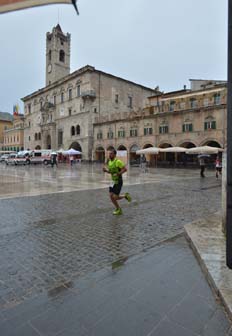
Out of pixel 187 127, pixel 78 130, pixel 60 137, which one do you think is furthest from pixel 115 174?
pixel 60 137

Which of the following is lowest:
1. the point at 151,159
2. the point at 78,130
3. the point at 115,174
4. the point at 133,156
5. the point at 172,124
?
the point at 115,174

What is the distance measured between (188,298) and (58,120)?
183ft

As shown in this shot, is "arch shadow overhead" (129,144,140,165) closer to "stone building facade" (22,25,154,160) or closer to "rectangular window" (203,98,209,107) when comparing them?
"stone building facade" (22,25,154,160)

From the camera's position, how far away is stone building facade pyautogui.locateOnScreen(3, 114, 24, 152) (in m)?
73.4

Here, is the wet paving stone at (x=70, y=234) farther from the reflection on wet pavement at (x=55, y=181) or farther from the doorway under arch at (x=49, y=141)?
the doorway under arch at (x=49, y=141)

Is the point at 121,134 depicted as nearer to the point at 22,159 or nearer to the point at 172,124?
the point at 172,124

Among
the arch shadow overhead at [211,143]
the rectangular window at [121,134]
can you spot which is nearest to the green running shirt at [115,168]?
the arch shadow overhead at [211,143]

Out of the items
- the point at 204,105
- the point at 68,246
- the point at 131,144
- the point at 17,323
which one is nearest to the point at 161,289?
the point at 17,323

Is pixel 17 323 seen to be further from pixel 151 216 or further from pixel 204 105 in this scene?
pixel 204 105

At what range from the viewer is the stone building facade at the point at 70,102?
46.4 meters

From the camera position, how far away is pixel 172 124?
113 ft

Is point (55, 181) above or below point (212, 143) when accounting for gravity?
below

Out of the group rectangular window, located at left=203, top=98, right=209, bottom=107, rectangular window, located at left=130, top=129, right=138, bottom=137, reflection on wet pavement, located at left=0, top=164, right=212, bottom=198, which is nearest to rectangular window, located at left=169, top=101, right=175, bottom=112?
rectangular window, located at left=203, top=98, right=209, bottom=107

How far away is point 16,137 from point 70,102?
34036mm
